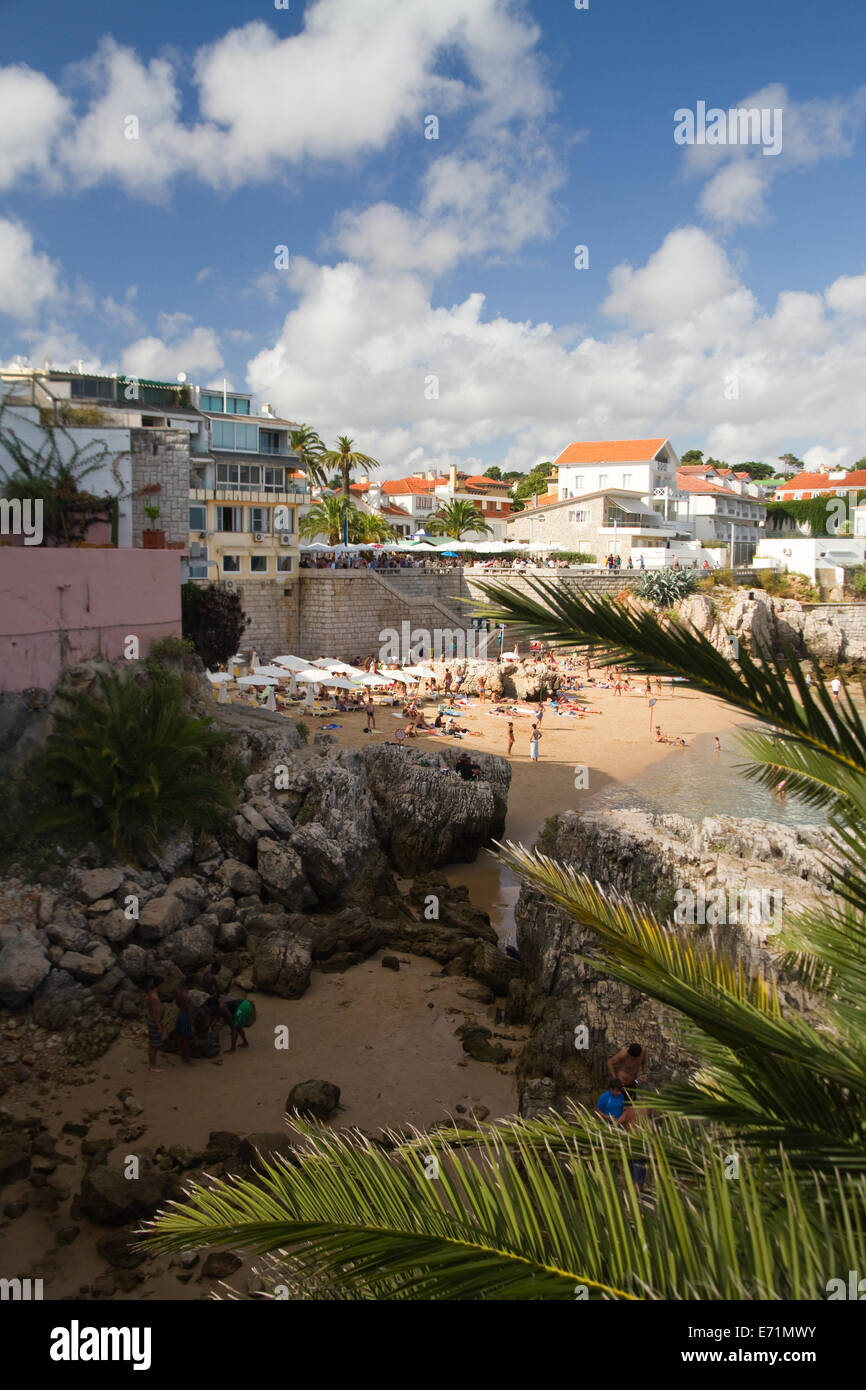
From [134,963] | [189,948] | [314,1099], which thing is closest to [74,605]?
[189,948]

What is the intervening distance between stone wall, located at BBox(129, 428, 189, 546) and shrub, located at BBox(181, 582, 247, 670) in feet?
6.14

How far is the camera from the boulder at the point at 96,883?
569 inches

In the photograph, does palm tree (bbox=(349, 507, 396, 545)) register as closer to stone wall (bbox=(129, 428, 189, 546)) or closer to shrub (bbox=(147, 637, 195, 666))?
stone wall (bbox=(129, 428, 189, 546))

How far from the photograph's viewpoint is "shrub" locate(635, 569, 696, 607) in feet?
168

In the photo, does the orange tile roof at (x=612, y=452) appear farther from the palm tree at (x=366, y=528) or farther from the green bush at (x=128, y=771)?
the green bush at (x=128, y=771)

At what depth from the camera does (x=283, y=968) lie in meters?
13.8

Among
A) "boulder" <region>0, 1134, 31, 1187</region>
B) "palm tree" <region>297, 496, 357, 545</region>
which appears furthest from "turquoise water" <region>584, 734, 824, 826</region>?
"palm tree" <region>297, 496, 357, 545</region>

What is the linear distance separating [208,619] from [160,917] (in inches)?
546

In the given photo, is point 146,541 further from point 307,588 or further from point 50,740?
point 307,588

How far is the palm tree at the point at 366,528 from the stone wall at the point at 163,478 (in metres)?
37.2

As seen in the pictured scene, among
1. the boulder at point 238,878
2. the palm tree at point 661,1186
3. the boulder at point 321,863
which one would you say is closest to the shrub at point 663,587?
the boulder at point 321,863

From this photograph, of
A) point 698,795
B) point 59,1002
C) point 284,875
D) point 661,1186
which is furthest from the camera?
point 698,795

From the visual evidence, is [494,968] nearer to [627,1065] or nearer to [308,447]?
[627,1065]
